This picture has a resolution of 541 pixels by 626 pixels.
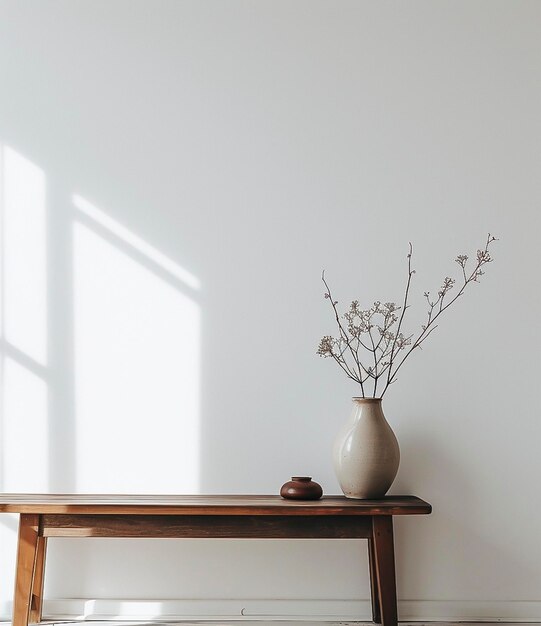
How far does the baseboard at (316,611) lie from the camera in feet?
9.14

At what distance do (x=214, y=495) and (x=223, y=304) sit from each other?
657 mm

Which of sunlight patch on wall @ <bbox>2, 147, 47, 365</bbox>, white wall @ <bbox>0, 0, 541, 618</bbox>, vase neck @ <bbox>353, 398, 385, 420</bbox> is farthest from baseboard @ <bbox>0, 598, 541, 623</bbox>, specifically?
sunlight patch on wall @ <bbox>2, 147, 47, 365</bbox>

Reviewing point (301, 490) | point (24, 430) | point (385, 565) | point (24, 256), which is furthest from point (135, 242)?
point (385, 565)

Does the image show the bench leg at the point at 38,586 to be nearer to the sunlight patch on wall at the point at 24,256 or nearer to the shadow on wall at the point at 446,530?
the sunlight patch on wall at the point at 24,256

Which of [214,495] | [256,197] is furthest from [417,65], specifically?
[214,495]

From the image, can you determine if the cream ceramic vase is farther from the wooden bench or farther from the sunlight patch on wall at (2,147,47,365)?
the sunlight patch on wall at (2,147,47,365)

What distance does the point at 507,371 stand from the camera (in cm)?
285

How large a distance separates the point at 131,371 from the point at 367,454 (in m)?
0.87

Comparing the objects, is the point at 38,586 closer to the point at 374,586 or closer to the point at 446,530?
the point at 374,586

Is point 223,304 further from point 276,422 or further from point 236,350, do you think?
point 276,422

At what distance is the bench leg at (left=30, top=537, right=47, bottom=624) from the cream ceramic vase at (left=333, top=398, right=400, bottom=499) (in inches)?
40.1

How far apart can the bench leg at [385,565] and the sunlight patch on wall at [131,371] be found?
66cm

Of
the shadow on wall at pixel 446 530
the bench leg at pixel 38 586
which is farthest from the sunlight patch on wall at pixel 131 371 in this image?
the shadow on wall at pixel 446 530

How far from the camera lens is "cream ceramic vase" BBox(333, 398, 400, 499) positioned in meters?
2.61
